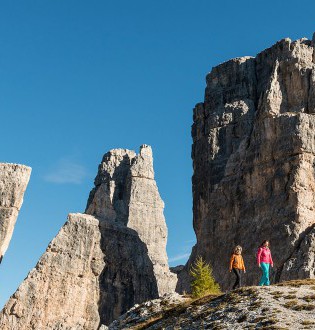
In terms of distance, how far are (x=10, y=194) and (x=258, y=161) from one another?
93.8 ft

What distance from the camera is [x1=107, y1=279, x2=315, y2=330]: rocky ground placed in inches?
1131

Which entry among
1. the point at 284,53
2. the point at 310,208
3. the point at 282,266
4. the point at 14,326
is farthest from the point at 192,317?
the point at 284,53

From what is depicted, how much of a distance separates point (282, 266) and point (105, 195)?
197ft

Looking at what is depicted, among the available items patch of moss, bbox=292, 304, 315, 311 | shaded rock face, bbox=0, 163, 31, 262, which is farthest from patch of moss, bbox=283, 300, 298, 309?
shaded rock face, bbox=0, 163, 31, 262

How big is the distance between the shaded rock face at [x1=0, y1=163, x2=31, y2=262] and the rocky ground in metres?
45.8

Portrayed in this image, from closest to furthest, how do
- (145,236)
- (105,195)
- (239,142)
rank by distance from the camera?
(239,142) → (105,195) → (145,236)

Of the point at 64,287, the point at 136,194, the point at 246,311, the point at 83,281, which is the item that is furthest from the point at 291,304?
the point at 136,194

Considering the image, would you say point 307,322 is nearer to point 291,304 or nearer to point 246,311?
point 291,304

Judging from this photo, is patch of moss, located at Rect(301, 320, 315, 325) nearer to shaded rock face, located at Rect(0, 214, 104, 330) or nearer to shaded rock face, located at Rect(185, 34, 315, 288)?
shaded rock face, located at Rect(185, 34, 315, 288)

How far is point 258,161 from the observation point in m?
71.6

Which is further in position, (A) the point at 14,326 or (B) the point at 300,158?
(A) the point at 14,326

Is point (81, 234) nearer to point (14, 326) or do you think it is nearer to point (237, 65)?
point (14, 326)

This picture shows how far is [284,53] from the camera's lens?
80.4 m

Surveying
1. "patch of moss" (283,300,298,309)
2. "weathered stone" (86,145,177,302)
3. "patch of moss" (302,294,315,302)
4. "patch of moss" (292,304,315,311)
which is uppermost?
"weathered stone" (86,145,177,302)
